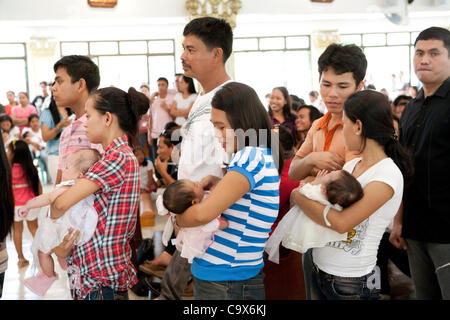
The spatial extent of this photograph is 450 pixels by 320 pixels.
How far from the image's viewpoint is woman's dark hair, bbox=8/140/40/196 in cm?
403

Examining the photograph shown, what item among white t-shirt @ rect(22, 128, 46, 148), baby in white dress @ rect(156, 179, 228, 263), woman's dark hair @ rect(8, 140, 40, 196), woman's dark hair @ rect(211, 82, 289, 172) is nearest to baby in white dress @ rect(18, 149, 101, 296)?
baby in white dress @ rect(156, 179, 228, 263)

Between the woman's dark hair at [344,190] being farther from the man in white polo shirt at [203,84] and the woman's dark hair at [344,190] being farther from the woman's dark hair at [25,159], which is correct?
the woman's dark hair at [25,159]

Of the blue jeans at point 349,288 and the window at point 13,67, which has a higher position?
the window at point 13,67

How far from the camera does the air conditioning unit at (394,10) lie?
36.0 ft

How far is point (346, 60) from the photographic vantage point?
1.84 meters

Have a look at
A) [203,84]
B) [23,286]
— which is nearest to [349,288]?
[203,84]

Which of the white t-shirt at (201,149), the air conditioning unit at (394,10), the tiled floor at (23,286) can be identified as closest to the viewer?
the white t-shirt at (201,149)

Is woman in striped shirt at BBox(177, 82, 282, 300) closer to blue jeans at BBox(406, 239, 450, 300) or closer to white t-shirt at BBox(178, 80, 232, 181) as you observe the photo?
white t-shirt at BBox(178, 80, 232, 181)

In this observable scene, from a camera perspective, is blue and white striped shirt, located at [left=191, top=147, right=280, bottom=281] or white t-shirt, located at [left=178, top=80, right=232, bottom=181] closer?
blue and white striped shirt, located at [left=191, top=147, right=280, bottom=281]

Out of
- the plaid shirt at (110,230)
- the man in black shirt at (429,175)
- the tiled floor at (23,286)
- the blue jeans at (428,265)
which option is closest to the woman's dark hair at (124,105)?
the plaid shirt at (110,230)

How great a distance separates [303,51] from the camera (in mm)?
14867

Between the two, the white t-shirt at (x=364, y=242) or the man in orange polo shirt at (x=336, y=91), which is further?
the man in orange polo shirt at (x=336, y=91)
